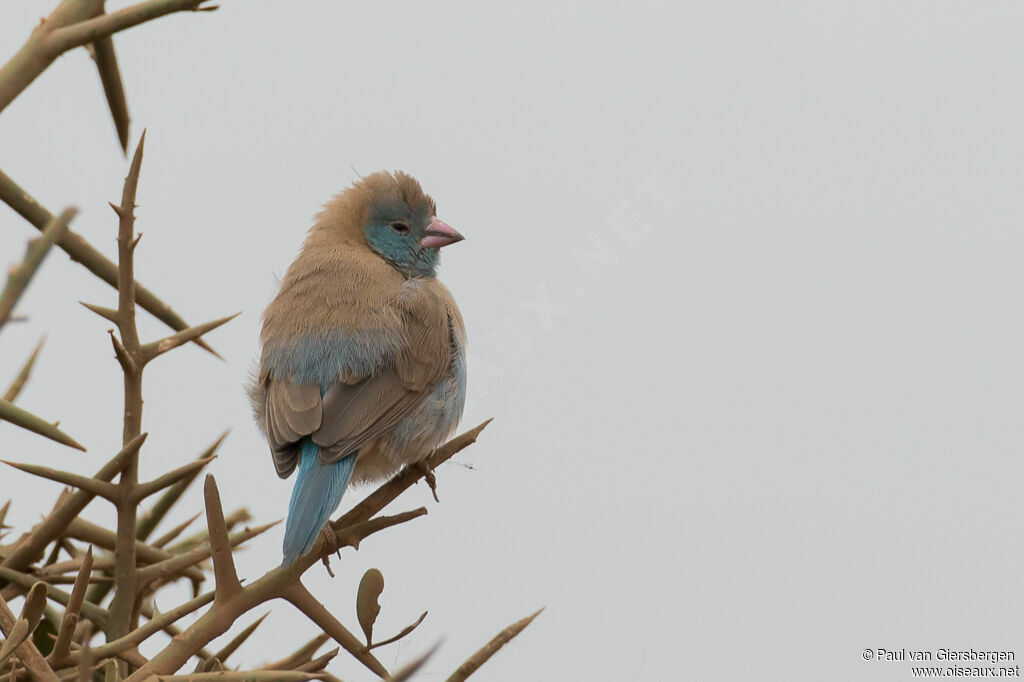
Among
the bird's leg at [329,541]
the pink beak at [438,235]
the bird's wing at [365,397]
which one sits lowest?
the bird's leg at [329,541]

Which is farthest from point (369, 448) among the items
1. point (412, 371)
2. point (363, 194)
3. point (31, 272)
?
point (31, 272)

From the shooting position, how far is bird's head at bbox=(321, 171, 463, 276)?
396cm

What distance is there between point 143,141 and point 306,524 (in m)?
1.00

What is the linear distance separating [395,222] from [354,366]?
0.96 metres

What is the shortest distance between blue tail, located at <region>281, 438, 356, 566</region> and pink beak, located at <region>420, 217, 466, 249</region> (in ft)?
4.12

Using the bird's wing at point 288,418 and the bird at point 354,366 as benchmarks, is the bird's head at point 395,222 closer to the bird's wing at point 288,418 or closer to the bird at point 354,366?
the bird at point 354,366

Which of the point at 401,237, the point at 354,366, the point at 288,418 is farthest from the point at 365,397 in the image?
the point at 401,237

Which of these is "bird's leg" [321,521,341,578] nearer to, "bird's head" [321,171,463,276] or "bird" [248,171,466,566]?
"bird" [248,171,466,566]

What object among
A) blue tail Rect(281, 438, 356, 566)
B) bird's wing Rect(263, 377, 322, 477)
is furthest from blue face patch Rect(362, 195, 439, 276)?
blue tail Rect(281, 438, 356, 566)

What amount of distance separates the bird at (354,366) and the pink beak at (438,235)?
8cm

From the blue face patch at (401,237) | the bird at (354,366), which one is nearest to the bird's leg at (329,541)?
the bird at (354,366)

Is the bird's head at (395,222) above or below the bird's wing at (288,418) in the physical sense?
above

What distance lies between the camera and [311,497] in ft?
7.98

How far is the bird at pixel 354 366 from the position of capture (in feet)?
9.53
